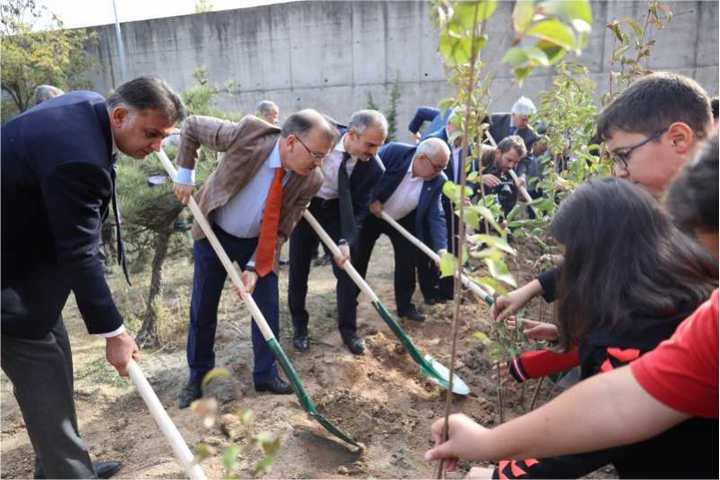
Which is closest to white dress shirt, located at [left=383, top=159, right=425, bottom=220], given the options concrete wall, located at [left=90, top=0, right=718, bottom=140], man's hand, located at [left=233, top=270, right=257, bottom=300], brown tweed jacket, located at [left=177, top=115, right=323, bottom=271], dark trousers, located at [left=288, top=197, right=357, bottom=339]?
dark trousers, located at [left=288, top=197, right=357, bottom=339]

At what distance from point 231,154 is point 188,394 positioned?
56.8 inches

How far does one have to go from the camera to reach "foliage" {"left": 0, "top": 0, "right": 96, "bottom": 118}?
11.3 m

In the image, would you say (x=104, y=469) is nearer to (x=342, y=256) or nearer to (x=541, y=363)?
(x=342, y=256)

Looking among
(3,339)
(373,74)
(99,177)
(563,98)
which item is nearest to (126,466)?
(3,339)

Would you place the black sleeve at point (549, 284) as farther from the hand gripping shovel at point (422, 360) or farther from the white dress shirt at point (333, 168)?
the white dress shirt at point (333, 168)

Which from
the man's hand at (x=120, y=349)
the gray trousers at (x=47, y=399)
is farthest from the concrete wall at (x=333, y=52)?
the gray trousers at (x=47, y=399)

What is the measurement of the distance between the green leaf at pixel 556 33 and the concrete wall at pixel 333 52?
414 inches

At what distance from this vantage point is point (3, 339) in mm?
2033

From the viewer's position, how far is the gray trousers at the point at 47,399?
2.08 m

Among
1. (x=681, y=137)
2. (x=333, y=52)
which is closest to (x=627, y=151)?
(x=681, y=137)

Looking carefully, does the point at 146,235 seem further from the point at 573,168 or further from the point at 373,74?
the point at 373,74

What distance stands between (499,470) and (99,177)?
1.63 meters

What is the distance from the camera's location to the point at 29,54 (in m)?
12.0

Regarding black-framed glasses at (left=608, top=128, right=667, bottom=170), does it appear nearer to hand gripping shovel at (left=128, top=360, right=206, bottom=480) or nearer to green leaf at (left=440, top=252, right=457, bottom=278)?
green leaf at (left=440, top=252, right=457, bottom=278)
